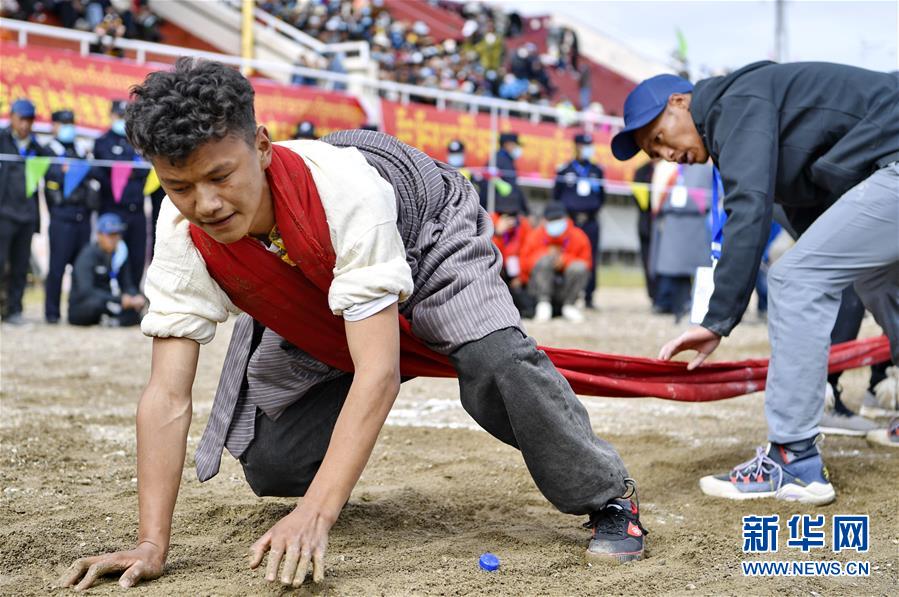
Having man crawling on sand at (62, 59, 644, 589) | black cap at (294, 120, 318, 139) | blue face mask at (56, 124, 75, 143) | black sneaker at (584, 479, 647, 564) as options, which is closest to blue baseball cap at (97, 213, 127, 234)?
blue face mask at (56, 124, 75, 143)

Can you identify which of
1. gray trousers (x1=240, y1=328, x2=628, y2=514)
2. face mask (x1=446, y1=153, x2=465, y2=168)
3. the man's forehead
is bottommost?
gray trousers (x1=240, y1=328, x2=628, y2=514)

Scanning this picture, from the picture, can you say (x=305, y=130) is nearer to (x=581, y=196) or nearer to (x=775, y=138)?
(x=581, y=196)

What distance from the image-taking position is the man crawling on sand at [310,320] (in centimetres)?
200

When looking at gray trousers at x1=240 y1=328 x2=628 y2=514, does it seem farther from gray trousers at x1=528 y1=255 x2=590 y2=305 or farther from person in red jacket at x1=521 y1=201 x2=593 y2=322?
gray trousers at x1=528 y1=255 x2=590 y2=305

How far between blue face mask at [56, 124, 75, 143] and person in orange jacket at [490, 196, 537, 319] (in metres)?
4.13

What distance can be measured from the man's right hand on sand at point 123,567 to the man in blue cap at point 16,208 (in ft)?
22.9

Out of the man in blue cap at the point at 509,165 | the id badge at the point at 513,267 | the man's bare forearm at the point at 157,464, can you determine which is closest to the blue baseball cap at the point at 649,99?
the man's bare forearm at the point at 157,464

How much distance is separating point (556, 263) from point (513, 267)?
45 cm

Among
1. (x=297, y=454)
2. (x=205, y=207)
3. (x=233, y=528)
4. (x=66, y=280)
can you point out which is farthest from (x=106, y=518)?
(x=66, y=280)

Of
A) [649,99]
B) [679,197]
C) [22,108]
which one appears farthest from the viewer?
[679,197]

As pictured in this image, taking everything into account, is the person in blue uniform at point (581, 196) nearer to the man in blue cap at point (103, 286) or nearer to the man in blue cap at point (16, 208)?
the man in blue cap at point (103, 286)

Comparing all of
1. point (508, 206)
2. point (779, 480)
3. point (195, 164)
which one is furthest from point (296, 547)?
point (508, 206)

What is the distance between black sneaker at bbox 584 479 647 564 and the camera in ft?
8.34

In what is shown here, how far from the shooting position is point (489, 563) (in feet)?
8.01
